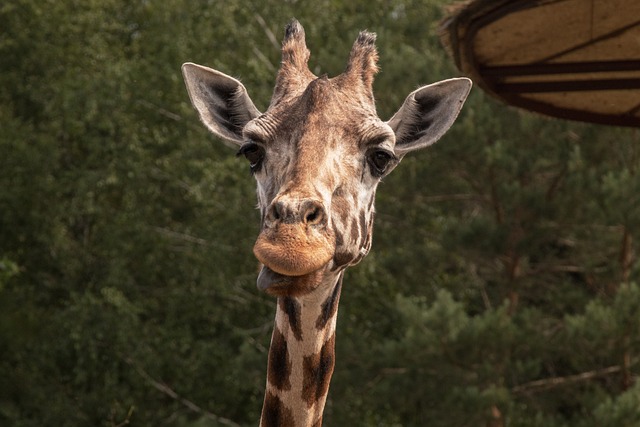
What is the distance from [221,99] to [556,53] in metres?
2.34

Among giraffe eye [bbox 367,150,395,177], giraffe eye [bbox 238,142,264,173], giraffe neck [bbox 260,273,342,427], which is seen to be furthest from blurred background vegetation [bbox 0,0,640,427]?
giraffe eye [bbox 238,142,264,173]

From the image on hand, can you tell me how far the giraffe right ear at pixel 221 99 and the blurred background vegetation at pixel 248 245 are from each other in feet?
33.0

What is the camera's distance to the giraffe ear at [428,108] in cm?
563

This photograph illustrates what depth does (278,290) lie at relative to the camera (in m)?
4.55

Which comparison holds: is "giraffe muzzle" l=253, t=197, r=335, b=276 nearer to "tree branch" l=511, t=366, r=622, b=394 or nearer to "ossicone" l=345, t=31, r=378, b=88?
"ossicone" l=345, t=31, r=378, b=88

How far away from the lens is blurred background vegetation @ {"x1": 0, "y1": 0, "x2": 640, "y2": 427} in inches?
671

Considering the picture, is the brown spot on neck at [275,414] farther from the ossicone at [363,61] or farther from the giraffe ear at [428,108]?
the ossicone at [363,61]

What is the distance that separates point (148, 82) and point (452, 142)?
9696 millimetres

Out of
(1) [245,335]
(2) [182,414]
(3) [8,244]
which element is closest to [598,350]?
(1) [245,335]

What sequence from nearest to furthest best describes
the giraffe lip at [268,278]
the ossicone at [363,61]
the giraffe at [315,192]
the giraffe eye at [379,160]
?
the giraffe lip at [268,278], the giraffe at [315,192], the giraffe eye at [379,160], the ossicone at [363,61]

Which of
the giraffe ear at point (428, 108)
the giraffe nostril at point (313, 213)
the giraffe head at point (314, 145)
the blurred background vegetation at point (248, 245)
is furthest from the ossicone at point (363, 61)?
the blurred background vegetation at point (248, 245)

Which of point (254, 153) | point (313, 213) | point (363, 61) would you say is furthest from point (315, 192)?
point (363, 61)

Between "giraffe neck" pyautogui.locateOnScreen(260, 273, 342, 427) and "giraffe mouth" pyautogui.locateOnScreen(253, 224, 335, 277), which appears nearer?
"giraffe mouth" pyautogui.locateOnScreen(253, 224, 335, 277)

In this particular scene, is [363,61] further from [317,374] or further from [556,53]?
[556,53]
